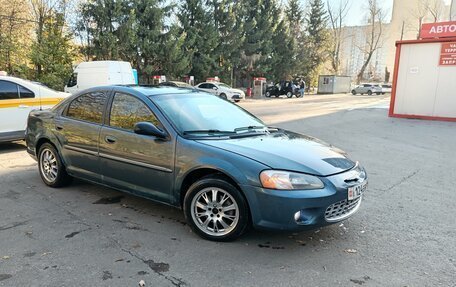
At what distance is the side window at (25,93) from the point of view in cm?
814

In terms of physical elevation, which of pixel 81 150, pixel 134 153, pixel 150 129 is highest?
pixel 150 129

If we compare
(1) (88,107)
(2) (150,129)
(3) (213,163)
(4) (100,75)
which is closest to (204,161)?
(3) (213,163)

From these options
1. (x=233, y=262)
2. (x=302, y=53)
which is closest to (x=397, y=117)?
(x=233, y=262)

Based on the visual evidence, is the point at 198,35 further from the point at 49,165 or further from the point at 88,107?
the point at 88,107

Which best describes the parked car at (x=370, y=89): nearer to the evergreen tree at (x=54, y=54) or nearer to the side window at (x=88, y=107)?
the evergreen tree at (x=54, y=54)

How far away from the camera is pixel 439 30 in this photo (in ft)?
53.4

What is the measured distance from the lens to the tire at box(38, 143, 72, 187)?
524 cm

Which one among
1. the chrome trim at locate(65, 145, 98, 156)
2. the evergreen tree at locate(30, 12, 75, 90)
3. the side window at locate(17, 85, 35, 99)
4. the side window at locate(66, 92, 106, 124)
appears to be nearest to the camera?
the chrome trim at locate(65, 145, 98, 156)

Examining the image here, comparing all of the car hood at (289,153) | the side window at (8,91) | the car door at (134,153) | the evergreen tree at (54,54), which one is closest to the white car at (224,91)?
the evergreen tree at (54,54)

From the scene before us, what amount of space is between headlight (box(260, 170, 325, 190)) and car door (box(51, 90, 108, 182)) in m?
2.27

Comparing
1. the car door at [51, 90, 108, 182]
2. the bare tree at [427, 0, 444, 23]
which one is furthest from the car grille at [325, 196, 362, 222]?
the bare tree at [427, 0, 444, 23]

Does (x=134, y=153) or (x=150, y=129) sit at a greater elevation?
(x=150, y=129)

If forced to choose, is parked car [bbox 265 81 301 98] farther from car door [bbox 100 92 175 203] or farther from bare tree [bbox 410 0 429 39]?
bare tree [bbox 410 0 429 39]

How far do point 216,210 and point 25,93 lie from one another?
21.0 feet
